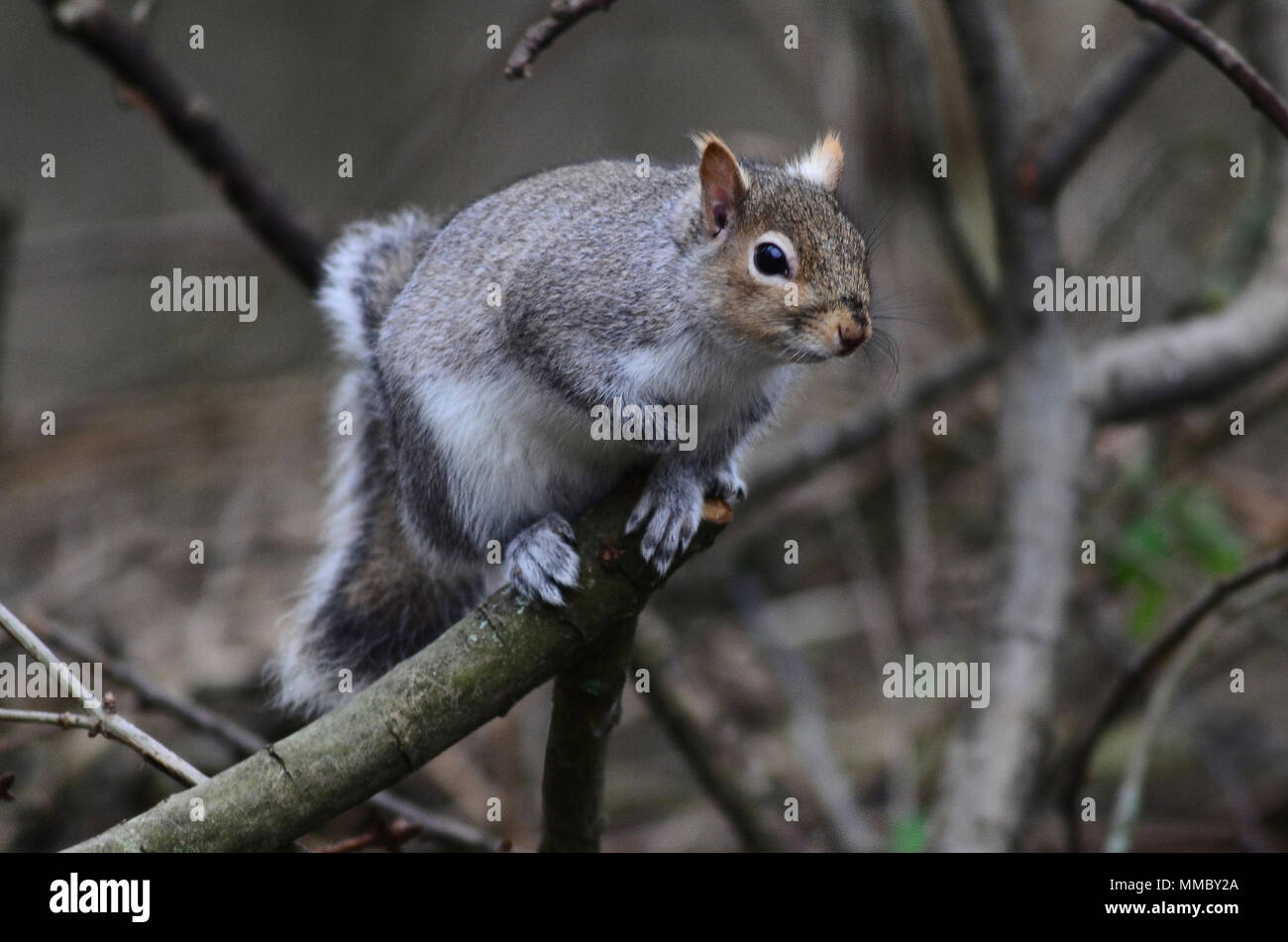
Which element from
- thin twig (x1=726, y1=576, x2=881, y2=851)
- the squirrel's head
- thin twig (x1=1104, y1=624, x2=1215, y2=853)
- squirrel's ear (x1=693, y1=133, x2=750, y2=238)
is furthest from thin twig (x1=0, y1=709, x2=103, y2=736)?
thin twig (x1=726, y1=576, x2=881, y2=851)

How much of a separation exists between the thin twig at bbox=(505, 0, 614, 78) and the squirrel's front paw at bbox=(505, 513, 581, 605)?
2.35 feet

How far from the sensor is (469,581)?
283cm

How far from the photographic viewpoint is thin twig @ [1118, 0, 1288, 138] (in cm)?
182

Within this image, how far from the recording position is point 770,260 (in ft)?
7.56

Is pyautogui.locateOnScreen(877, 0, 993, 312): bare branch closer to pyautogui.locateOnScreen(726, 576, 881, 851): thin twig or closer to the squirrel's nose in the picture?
pyautogui.locateOnScreen(726, 576, 881, 851): thin twig

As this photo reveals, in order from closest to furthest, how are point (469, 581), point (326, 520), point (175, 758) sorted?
point (175, 758) → point (469, 581) → point (326, 520)

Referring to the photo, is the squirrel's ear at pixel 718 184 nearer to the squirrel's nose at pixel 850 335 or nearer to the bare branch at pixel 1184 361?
the squirrel's nose at pixel 850 335

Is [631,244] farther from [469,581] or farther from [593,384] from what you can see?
[469,581]

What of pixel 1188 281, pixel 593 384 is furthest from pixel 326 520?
pixel 1188 281

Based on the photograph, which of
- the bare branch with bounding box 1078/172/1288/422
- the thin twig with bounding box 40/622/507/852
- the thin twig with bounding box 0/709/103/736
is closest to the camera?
the thin twig with bounding box 0/709/103/736

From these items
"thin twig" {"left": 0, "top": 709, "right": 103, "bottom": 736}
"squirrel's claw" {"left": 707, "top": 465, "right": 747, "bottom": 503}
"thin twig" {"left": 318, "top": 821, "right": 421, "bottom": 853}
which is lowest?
"thin twig" {"left": 318, "top": 821, "right": 421, "bottom": 853}

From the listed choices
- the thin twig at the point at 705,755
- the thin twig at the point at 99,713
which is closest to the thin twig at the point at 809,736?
the thin twig at the point at 705,755
